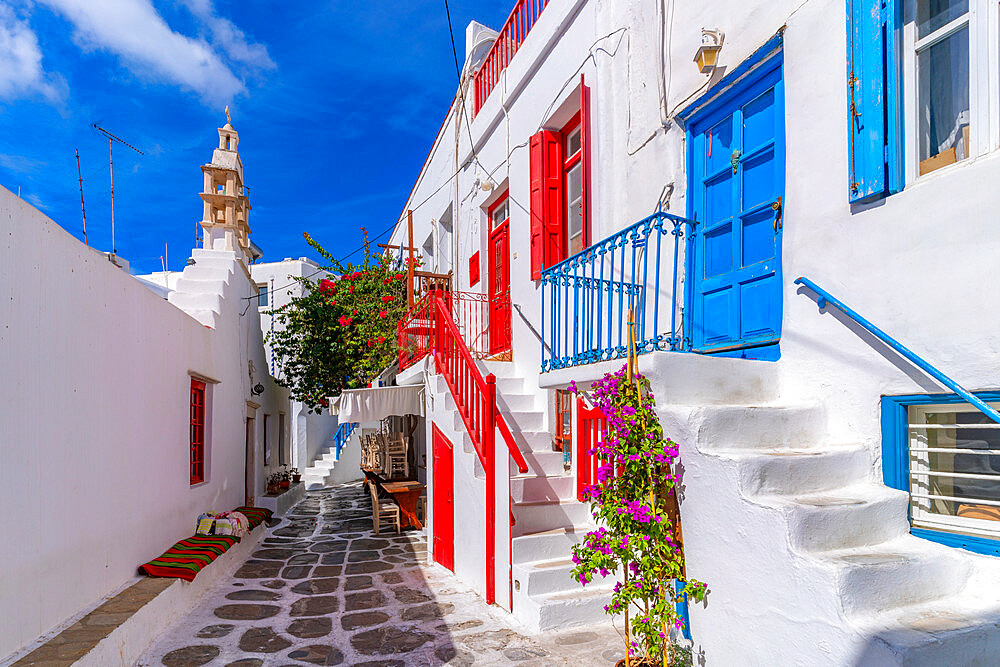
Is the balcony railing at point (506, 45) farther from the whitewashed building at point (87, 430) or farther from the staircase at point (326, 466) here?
the staircase at point (326, 466)

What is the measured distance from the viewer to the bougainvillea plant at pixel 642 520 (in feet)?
11.2

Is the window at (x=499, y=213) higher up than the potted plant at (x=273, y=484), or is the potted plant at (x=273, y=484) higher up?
the window at (x=499, y=213)

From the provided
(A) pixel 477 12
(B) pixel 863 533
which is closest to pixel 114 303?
(B) pixel 863 533

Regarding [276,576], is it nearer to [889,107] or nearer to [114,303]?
[114,303]

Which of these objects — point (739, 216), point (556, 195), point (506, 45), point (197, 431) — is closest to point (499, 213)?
point (556, 195)

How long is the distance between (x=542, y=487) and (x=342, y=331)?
941 centimetres

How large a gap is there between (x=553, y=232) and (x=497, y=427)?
267 cm

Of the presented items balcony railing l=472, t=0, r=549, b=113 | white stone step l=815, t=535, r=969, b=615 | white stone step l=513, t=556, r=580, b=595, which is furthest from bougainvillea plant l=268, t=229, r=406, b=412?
white stone step l=815, t=535, r=969, b=615

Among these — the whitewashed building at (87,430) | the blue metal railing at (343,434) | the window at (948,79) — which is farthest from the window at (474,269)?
the blue metal railing at (343,434)

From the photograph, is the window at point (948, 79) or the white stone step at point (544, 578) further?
the white stone step at point (544, 578)

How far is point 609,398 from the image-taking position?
3814 millimetres

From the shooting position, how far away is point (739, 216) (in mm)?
4324

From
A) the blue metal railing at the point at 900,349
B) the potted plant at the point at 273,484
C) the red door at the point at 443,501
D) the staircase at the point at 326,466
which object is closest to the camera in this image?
the blue metal railing at the point at 900,349

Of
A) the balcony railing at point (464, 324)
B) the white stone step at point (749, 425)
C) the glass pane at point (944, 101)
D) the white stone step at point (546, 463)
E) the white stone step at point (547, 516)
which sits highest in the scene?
the glass pane at point (944, 101)
